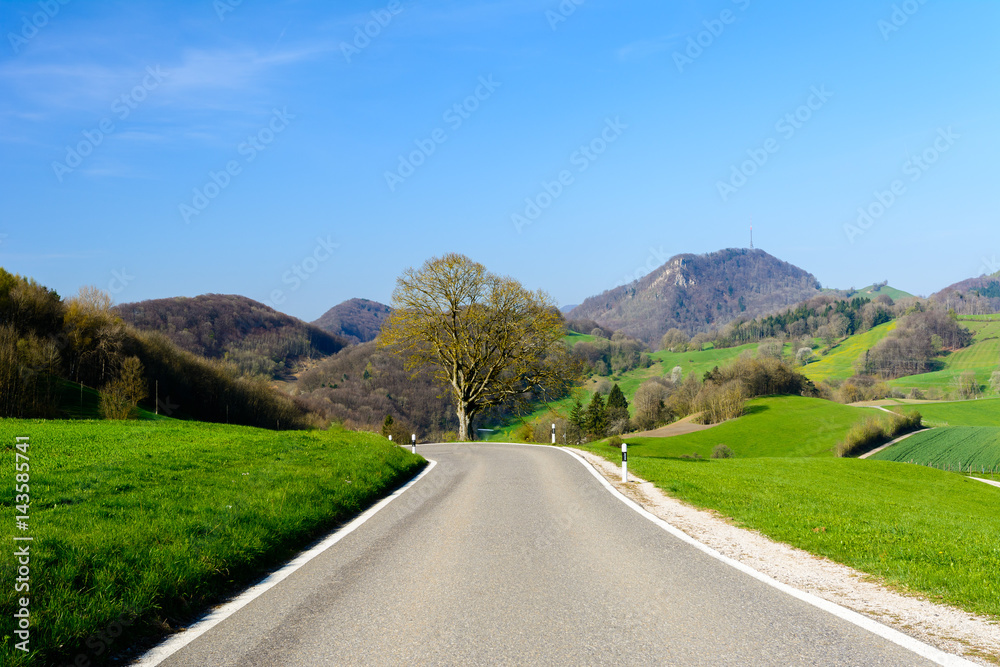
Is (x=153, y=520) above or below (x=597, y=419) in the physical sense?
below

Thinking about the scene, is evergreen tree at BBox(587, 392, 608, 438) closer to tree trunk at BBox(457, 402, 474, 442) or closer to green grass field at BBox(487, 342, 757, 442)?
green grass field at BBox(487, 342, 757, 442)

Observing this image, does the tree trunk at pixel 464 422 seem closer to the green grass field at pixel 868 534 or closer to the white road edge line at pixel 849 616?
the green grass field at pixel 868 534

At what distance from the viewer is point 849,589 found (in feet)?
19.3

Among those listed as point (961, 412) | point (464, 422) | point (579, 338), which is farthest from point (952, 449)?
point (579, 338)

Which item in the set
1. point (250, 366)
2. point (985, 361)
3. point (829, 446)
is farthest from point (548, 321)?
point (985, 361)

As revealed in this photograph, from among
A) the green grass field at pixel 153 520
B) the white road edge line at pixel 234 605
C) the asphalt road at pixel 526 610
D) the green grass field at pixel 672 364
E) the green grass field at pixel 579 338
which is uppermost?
the green grass field at pixel 579 338

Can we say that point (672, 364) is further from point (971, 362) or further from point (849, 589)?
point (849, 589)

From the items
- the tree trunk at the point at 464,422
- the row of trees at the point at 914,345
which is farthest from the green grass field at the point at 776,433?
the row of trees at the point at 914,345

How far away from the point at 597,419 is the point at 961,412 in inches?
2290

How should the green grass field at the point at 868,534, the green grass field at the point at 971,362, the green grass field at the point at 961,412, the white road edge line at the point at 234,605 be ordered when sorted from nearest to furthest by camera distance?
the white road edge line at the point at 234,605, the green grass field at the point at 868,534, the green grass field at the point at 961,412, the green grass field at the point at 971,362

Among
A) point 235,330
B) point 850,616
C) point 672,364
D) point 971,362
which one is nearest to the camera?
point 850,616

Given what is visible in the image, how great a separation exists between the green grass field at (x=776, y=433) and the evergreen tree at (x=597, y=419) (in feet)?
54.8

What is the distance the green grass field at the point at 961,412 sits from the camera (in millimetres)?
93438

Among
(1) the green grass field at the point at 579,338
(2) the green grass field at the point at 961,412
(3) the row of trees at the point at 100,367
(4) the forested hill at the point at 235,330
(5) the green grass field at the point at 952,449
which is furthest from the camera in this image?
(1) the green grass field at the point at 579,338
